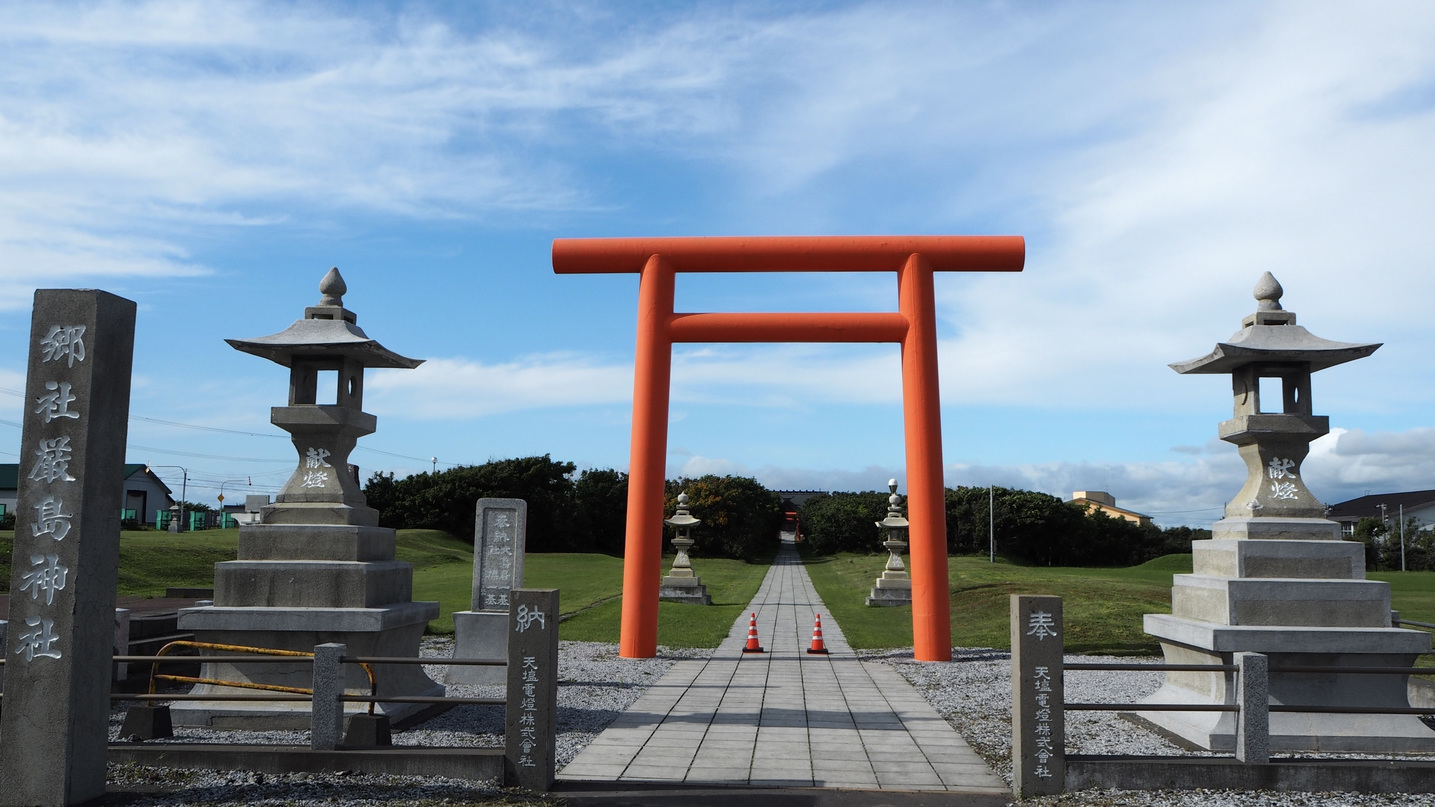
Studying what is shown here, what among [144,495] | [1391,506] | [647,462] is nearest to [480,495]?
[144,495]

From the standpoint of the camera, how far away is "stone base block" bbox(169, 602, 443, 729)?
806 centimetres

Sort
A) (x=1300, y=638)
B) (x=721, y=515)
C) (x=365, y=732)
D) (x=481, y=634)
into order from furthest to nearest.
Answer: (x=721, y=515), (x=481, y=634), (x=1300, y=638), (x=365, y=732)

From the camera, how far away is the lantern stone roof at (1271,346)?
825 centimetres

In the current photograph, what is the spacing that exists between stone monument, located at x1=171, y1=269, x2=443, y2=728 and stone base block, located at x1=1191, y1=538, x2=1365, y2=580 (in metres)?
7.19

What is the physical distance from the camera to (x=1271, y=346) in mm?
8367

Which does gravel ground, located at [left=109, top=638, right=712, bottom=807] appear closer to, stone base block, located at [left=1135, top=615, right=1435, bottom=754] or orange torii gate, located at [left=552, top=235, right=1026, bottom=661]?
orange torii gate, located at [left=552, top=235, right=1026, bottom=661]

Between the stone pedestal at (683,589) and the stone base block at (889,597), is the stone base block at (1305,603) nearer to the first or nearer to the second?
the stone base block at (889,597)

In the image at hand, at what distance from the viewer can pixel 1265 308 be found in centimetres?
884

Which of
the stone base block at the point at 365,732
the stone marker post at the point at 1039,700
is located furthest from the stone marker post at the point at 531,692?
the stone marker post at the point at 1039,700

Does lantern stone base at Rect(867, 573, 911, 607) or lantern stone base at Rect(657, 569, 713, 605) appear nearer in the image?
lantern stone base at Rect(867, 573, 911, 607)

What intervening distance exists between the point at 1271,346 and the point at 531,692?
682 centimetres

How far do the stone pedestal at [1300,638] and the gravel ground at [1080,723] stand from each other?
269mm

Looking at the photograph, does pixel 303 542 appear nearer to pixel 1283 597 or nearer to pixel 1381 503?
pixel 1283 597

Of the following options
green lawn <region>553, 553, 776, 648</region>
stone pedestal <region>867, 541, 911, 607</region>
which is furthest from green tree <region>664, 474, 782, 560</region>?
stone pedestal <region>867, 541, 911, 607</region>
